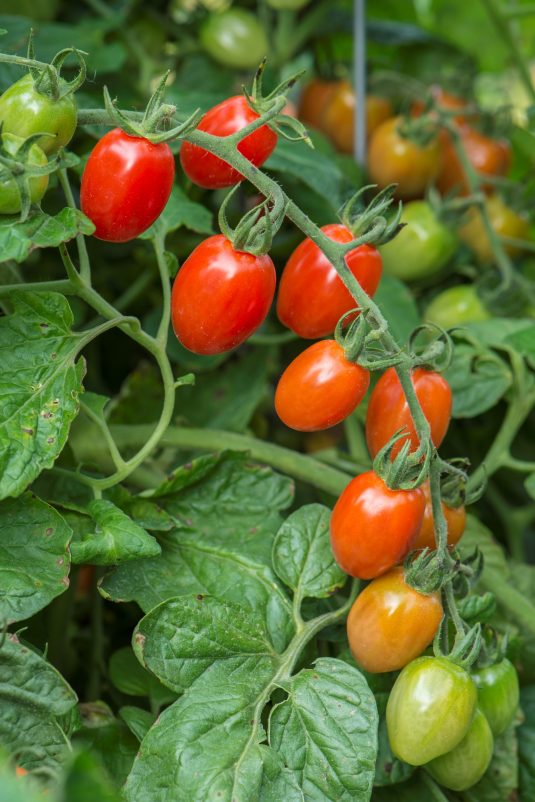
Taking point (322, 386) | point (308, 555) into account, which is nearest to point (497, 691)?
point (308, 555)

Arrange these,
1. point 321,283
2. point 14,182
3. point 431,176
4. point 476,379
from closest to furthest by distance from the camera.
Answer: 1. point 14,182
2. point 321,283
3. point 476,379
4. point 431,176

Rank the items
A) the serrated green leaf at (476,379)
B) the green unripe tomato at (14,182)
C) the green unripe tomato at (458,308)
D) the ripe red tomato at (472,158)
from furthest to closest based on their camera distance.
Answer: the ripe red tomato at (472,158) < the green unripe tomato at (458,308) < the serrated green leaf at (476,379) < the green unripe tomato at (14,182)

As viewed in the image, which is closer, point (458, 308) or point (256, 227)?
point (256, 227)

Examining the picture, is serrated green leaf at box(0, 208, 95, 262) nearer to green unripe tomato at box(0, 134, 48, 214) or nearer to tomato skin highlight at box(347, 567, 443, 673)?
green unripe tomato at box(0, 134, 48, 214)

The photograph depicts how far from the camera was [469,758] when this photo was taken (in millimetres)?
614

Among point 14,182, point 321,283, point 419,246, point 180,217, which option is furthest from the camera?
point 419,246

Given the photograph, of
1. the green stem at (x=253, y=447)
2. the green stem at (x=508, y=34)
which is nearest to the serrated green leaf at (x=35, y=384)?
the green stem at (x=253, y=447)

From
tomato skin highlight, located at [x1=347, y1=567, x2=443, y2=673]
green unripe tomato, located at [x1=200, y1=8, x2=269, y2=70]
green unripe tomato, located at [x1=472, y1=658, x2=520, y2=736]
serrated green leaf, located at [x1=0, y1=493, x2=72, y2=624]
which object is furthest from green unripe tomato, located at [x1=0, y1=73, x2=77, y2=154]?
green unripe tomato, located at [x1=200, y1=8, x2=269, y2=70]

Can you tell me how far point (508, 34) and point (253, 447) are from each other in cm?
78

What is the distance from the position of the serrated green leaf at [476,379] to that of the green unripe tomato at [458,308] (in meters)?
0.10

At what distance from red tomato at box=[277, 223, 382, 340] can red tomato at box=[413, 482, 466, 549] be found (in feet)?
0.47

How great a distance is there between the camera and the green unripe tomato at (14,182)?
0.52 metres

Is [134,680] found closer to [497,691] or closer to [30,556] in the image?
[30,556]

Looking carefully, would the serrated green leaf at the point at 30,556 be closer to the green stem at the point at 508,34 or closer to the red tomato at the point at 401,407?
the red tomato at the point at 401,407
